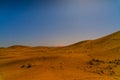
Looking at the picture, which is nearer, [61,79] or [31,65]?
[61,79]

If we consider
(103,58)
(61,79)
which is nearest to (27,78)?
(61,79)

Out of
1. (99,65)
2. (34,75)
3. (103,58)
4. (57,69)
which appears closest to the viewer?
(34,75)

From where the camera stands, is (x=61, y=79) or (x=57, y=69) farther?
(x=57, y=69)

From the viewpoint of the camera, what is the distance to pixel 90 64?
17.9 metres

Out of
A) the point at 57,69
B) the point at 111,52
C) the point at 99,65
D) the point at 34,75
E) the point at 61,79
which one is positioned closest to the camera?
the point at 61,79

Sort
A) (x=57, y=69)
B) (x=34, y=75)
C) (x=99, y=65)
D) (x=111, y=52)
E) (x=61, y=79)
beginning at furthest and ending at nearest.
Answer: (x=111, y=52) < (x=99, y=65) < (x=57, y=69) < (x=34, y=75) < (x=61, y=79)

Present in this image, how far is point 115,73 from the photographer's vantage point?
15.0 meters

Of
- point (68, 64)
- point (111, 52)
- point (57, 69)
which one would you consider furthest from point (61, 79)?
point (111, 52)

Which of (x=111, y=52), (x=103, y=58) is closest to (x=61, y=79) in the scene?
(x=103, y=58)

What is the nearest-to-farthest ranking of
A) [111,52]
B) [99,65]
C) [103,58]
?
[99,65] → [103,58] → [111,52]

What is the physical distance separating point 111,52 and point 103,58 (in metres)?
1.83

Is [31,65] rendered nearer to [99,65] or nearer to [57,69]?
[57,69]

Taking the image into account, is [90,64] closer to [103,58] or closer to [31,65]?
[103,58]

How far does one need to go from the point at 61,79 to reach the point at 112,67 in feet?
15.2
